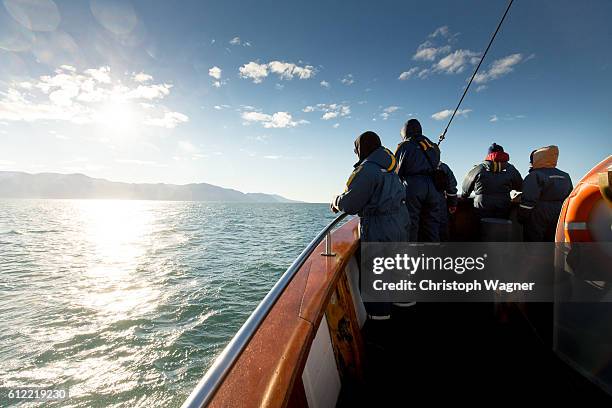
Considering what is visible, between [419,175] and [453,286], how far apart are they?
4.42 feet

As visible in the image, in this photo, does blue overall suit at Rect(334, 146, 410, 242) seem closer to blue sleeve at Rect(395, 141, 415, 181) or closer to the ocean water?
blue sleeve at Rect(395, 141, 415, 181)

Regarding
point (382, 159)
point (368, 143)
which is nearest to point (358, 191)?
point (382, 159)

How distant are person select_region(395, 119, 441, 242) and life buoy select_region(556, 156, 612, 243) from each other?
5.51 ft

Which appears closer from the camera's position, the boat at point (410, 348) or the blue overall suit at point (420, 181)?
the boat at point (410, 348)

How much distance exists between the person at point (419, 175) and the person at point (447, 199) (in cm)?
11

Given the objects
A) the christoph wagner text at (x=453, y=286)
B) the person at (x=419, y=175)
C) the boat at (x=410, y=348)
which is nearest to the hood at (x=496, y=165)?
the person at (x=419, y=175)

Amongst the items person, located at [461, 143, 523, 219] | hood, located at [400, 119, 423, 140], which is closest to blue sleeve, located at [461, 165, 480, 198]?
person, located at [461, 143, 523, 219]

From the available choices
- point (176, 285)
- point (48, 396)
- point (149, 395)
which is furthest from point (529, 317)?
point (176, 285)

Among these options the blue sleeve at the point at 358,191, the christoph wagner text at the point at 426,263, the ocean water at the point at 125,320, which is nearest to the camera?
the blue sleeve at the point at 358,191

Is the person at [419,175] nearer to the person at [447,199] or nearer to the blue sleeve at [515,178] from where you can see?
the person at [447,199]

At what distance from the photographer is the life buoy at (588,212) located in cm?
145

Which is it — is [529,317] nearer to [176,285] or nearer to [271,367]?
[271,367]

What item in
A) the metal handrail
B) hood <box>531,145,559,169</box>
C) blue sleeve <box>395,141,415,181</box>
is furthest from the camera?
blue sleeve <box>395,141,415,181</box>

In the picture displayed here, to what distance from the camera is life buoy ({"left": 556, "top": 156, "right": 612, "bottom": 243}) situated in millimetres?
1452
